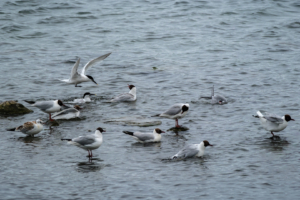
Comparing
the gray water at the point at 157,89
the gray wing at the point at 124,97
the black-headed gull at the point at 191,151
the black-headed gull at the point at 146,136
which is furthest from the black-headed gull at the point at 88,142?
the gray wing at the point at 124,97

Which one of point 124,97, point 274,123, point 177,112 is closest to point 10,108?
point 124,97

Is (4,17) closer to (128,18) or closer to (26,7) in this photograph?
(26,7)

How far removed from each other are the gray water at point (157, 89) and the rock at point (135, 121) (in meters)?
0.30

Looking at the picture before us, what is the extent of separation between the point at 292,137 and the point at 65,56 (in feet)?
41.3

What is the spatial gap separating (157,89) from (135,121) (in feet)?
12.8

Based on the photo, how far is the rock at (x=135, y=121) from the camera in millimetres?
11919

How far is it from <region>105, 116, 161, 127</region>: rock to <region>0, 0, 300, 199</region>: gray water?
0.30 meters

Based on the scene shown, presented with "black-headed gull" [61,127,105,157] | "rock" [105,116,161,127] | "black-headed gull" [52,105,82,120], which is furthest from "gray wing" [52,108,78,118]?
"black-headed gull" [61,127,105,157]

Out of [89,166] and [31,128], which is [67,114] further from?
[89,166]

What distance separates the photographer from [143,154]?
386 inches

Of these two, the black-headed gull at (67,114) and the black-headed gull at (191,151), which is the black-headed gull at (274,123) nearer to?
the black-headed gull at (191,151)

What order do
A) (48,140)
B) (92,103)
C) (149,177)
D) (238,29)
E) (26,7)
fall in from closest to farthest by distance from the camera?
(149,177), (48,140), (92,103), (238,29), (26,7)

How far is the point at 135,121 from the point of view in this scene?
12.1m

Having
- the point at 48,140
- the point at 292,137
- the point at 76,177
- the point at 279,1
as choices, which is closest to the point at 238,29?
the point at 279,1
